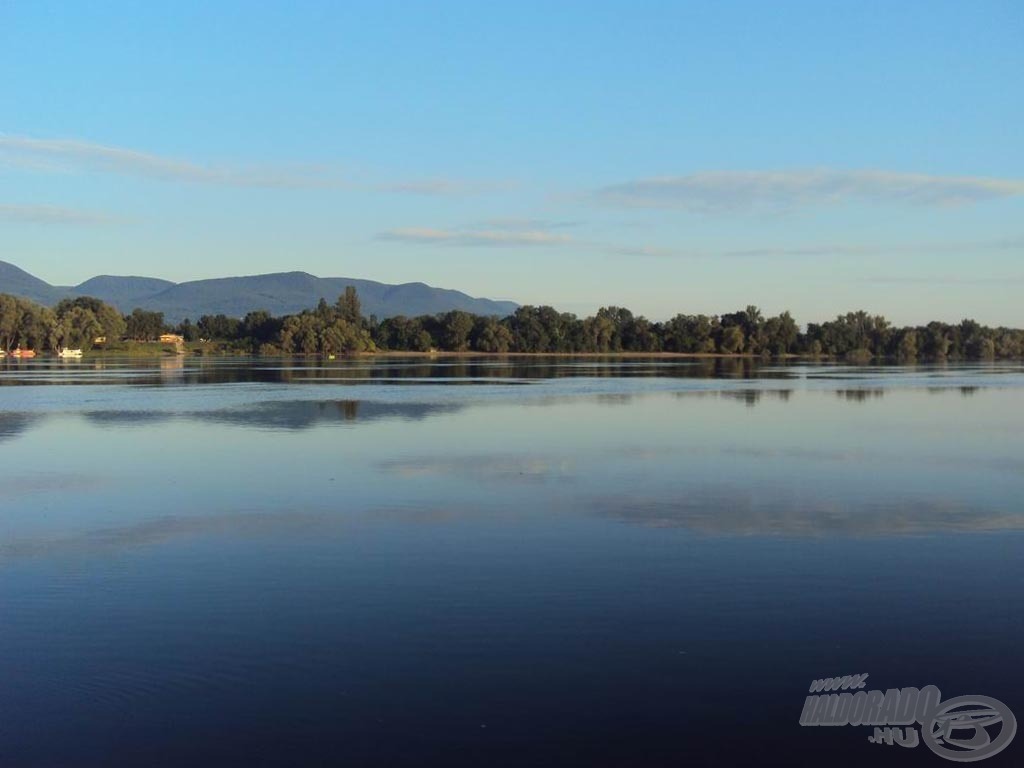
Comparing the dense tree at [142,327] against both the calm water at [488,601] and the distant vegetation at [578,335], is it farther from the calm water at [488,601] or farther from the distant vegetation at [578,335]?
the calm water at [488,601]

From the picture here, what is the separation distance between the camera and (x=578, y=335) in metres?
149

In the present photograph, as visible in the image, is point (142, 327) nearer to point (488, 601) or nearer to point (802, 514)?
point (802, 514)

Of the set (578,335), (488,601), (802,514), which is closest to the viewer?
(488,601)

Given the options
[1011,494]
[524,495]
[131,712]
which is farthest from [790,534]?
[131,712]

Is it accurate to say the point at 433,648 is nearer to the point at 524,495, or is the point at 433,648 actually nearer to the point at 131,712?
the point at 131,712

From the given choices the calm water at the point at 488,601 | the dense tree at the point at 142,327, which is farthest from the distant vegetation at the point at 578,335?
the calm water at the point at 488,601

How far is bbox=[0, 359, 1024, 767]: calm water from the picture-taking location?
6.70 meters

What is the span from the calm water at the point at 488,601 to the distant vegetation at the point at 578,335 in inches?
4463

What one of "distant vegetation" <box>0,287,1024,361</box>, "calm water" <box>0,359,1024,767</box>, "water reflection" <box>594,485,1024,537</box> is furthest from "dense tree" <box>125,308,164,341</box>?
"water reflection" <box>594,485,1024,537</box>

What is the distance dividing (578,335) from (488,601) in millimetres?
139848

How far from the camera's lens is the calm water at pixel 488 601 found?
22.0 ft

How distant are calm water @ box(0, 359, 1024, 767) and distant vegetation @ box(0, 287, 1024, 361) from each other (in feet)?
372

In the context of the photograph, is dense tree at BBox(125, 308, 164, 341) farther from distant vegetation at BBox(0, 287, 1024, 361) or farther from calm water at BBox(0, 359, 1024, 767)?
calm water at BBox(0, 359, 1024, 767)

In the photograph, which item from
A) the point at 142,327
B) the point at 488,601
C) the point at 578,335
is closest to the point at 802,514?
the point at 488,601
